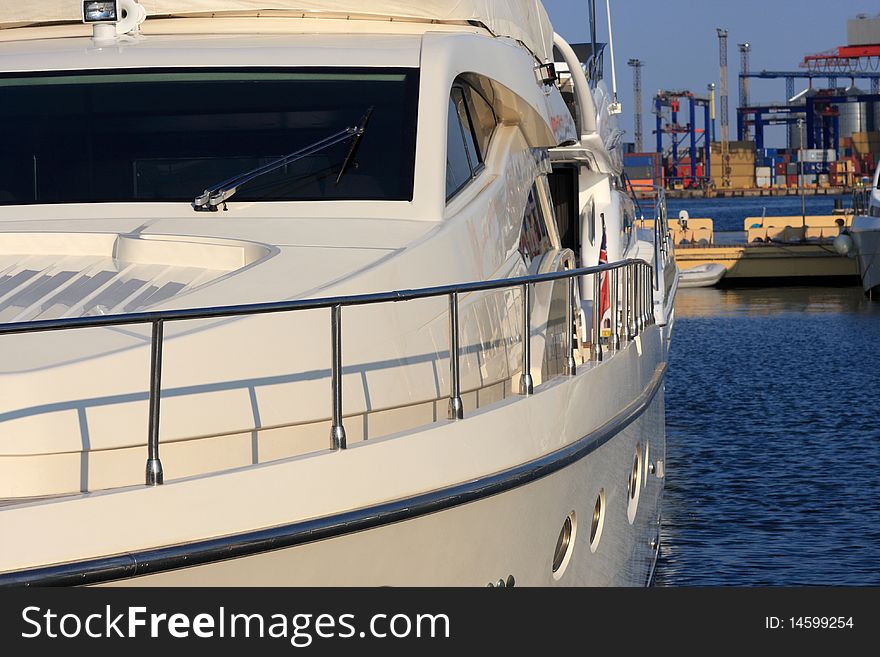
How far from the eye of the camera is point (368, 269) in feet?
14.4

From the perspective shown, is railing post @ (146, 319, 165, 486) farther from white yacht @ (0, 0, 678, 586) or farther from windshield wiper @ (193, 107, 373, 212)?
windshield wiper @ (193, 107, 373, 212)

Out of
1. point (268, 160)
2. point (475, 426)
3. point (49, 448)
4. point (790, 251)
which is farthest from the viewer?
point (790, 251)

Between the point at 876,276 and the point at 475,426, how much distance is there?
32.9 metres

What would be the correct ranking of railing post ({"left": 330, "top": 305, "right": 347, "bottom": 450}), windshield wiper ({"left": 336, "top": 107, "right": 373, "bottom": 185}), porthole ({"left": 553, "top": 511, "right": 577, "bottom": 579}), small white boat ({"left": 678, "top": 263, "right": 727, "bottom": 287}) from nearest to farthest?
railing post ({"left": 330, "top": 305, "right": 347, "bottom": 450})
porthole ({"left": 553, "top": 511, "right": 577, "bottom": 579})
windshield wiper ({"left": 336, "top": 107, "right": 373, "bottom": 185})
small white boat ({"left": 678, "top": 263, "right": 727, "bottom": 287})

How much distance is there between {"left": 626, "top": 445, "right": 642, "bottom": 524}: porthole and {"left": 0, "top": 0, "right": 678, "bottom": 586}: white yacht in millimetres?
56

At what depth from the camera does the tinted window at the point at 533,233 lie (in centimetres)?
619

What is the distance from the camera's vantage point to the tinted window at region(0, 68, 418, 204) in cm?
532

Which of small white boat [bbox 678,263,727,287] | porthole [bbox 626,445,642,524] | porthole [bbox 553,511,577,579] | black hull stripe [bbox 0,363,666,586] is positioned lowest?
small white boat [bbox 678,263,727,287]

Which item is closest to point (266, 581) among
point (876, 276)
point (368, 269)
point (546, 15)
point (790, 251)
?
point (368, 269)

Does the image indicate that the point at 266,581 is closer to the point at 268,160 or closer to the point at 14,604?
the point at 14,604

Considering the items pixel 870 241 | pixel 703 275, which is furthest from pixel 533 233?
pixel 703 275

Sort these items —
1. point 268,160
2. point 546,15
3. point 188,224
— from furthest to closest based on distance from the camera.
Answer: point 546,15 < point 268,160 < point 188,224

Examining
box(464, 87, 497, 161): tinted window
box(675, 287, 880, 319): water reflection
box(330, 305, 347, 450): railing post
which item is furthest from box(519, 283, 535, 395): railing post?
box(675, 287, 880, 319): water reflection

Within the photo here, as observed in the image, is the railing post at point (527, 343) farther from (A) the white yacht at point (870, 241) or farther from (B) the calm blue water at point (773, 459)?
(A) the white yacht at point (870, 241)
